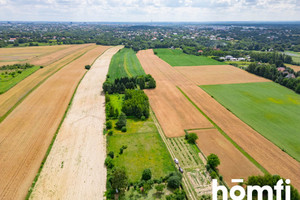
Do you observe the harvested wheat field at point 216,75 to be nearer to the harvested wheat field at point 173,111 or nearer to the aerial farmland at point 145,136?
the aerial farmland at point 145,136

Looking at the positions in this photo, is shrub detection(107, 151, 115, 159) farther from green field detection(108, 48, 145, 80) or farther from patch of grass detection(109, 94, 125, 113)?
green field detection(108, 48, 145, 80)

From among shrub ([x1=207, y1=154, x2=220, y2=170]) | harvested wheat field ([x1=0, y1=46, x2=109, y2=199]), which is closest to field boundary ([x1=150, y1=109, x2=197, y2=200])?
shrub ([x1=207, y1=154, x2=220, y2=170])

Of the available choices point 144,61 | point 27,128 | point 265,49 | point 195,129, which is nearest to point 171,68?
point 144,61

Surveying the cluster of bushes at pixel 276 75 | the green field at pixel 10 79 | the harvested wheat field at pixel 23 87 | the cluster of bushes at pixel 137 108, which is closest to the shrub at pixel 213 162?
the cluster of bushes at pixel 137 108

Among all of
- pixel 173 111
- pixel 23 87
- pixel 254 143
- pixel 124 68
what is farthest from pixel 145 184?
pixel 124 68

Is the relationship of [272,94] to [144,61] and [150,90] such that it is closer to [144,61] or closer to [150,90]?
[150,90]

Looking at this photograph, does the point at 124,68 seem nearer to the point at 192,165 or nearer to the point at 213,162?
the point at 192,165
